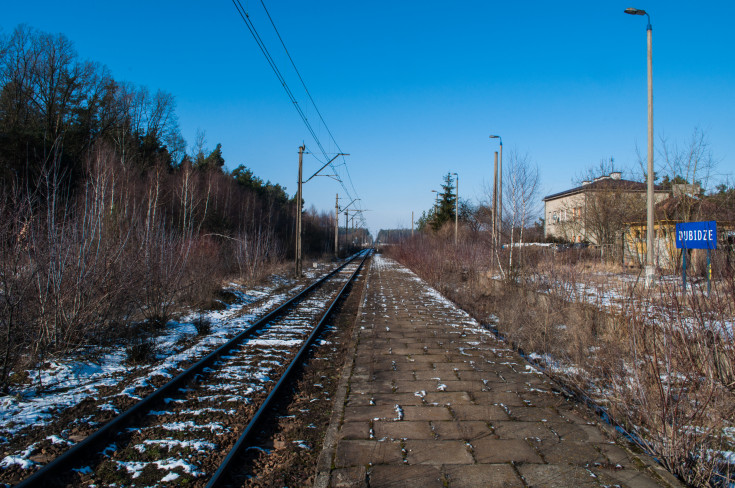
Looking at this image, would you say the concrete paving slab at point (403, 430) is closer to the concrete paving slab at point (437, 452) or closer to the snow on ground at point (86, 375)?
the concrete paving slab at point (437, 452)

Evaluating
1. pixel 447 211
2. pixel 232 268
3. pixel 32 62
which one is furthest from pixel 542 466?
pixel 447 211

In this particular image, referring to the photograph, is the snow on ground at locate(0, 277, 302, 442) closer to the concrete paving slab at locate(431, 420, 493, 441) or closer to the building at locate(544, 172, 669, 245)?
the concrete paving slab at locate(431, 420, 493, 441)

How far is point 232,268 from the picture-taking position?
2080 centimetres

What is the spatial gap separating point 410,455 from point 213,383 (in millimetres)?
3181

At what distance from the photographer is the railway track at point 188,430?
3.38m

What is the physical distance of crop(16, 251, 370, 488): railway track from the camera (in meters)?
3.38

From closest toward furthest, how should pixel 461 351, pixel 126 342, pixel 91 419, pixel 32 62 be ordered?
pixel 91 419 → pixel 461 351 → pixel 126 342 → pixel 32 62

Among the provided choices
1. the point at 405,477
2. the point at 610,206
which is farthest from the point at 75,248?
the point at 610,206

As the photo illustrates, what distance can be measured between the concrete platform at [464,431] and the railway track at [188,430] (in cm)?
93

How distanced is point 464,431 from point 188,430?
2613 mm

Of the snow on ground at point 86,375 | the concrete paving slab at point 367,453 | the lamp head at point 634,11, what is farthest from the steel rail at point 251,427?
the lamp head at point 634,11

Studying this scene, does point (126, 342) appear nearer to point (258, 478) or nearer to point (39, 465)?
point (39, 465)

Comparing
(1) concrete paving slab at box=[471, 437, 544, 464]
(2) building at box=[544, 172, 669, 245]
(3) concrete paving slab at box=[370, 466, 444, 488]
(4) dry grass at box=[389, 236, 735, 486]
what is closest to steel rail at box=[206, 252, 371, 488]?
(3) concrete paving slab at box=[370, 466, 444, 488]

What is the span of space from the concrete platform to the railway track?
3.05ft
